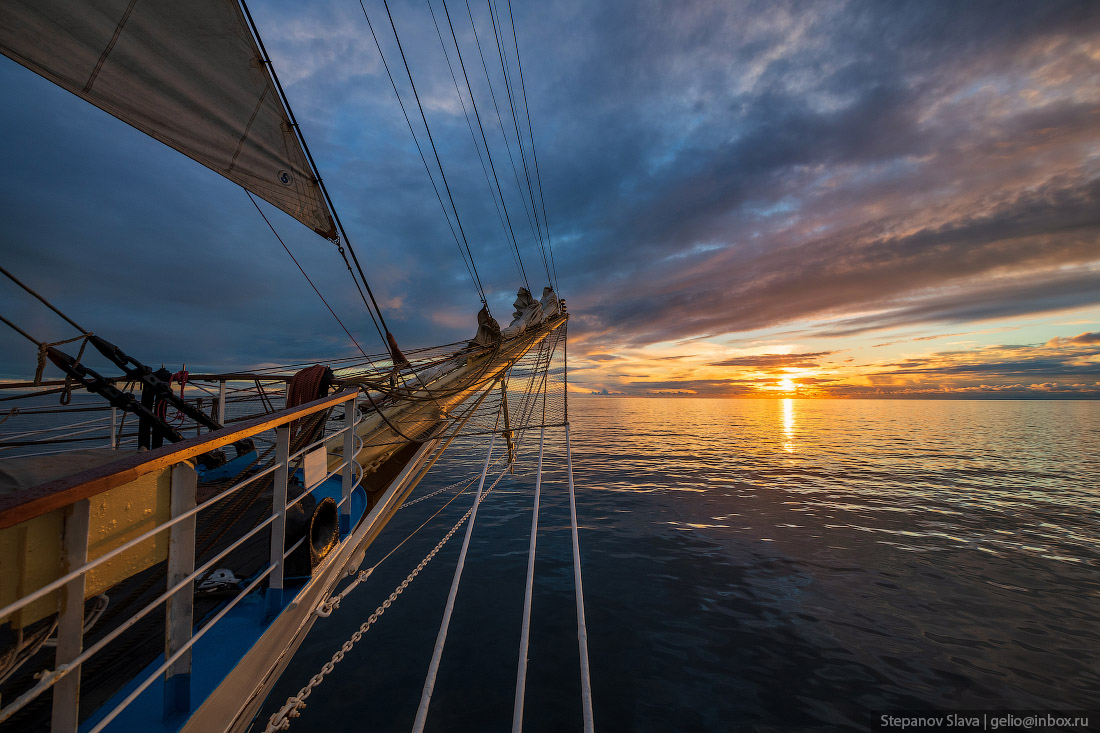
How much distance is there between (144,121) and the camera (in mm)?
4023

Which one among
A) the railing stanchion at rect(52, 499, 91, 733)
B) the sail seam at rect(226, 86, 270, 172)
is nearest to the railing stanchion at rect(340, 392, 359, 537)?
the railing stanchion at rect(52, 499, 91, 733)

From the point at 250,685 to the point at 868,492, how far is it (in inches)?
629

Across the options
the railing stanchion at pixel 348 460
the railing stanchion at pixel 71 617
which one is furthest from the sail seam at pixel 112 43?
the railing stanchion at pixel 71 617

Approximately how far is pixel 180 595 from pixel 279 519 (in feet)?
2.21

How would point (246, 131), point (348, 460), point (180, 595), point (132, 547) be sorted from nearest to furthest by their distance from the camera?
point (132, 547) → point (180, 595) → point (348, 460) → point (246, 131)

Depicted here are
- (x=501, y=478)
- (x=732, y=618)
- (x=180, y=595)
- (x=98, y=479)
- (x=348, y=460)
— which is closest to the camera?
(x=98, y=479)

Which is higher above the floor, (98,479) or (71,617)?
(98,479)

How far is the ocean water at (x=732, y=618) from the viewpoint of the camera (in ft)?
12.9

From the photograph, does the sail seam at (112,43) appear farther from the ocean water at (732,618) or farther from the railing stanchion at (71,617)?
the ocean water at (732,618)

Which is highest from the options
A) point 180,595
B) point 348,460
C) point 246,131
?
point 246,131

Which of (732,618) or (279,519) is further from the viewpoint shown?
(732,618)

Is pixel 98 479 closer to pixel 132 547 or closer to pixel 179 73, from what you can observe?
pixel 132 547

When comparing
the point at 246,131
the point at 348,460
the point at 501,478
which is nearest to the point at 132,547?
the point at 348,460

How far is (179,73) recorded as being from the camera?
4.00 m
